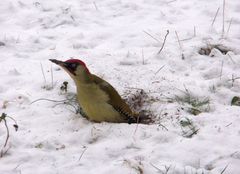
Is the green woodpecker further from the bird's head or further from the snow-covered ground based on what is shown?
the snow-covered ground

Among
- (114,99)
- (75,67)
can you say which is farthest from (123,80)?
(75,67)

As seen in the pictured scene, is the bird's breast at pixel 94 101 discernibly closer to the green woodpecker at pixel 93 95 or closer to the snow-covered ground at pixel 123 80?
the green woodpecker at pixel 93 95

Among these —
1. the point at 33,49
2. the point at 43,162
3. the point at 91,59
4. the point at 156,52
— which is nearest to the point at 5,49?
the point at 33,49

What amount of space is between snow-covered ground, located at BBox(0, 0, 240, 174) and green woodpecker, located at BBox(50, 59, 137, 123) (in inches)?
5.0

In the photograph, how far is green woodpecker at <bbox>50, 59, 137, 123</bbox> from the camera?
13.4 feet

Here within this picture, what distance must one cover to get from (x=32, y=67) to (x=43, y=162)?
1716 mm

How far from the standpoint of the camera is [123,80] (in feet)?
16.0

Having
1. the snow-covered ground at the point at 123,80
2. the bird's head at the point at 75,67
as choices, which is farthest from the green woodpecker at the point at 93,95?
the snow-covered ground at the point at 123,80

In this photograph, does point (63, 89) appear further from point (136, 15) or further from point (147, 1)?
point (147, 1)

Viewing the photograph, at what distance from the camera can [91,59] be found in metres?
5.29

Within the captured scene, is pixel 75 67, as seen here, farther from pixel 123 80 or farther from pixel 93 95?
pixel 123 80

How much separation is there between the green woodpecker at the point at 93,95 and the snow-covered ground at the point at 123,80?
13 centimetres

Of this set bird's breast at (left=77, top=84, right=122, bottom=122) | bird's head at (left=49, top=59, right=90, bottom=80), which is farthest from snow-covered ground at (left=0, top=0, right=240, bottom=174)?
bird's head at (left=49, top=59, right=90, bottom=80)

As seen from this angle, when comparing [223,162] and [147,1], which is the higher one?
[147,1]
